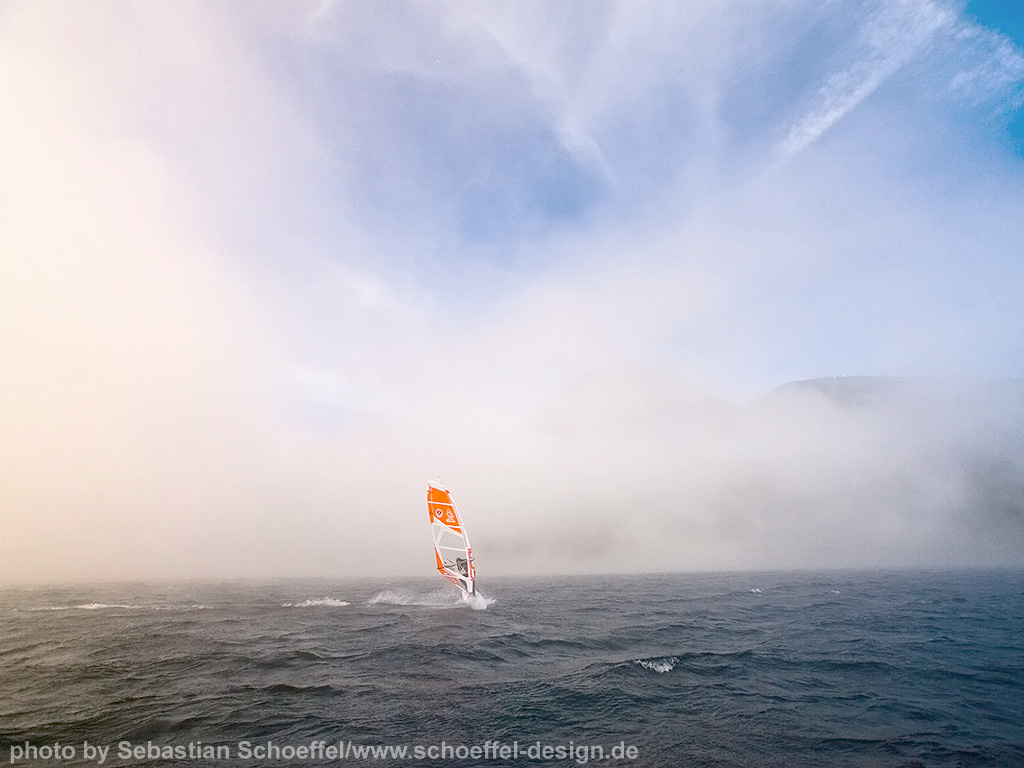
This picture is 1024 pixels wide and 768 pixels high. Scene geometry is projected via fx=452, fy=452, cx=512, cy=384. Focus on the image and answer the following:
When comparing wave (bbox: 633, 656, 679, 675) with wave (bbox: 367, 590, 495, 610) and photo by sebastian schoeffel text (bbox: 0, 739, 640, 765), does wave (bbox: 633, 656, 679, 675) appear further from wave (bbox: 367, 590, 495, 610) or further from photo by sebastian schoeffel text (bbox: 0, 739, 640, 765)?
wave (bbox: 367, 590, 495, 610)

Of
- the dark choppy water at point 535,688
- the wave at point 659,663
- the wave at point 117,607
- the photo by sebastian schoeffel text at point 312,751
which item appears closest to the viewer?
the photo by sebastian schoeffel text at point 312,751

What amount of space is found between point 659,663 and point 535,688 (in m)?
9.09

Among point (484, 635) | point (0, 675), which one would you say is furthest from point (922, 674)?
point (0, 675)

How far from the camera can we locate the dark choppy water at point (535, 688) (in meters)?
17.2

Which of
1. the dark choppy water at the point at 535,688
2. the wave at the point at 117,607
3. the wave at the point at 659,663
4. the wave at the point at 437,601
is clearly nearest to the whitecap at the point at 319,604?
the wave at the point at 437,601

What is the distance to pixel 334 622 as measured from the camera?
44.5 m

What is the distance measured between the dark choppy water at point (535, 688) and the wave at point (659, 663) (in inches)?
8.5

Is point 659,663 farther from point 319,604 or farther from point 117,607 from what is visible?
point 117,607

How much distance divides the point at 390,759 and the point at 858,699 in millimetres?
21824

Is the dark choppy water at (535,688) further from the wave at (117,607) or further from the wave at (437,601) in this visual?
the wave at (117,607)

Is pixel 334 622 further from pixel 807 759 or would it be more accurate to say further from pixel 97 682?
pixel 807 759

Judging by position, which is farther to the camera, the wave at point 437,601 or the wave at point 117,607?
the wave at point 117,607

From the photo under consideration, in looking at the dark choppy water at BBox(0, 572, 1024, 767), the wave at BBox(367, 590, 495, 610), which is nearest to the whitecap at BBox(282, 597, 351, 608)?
the wave at BBox(367, 590, 495, 610)

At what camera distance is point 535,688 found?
23.6 meters
